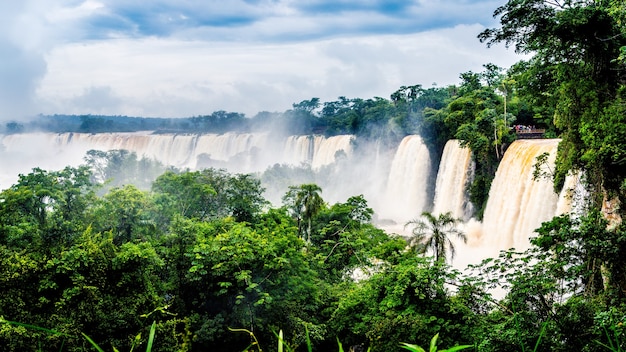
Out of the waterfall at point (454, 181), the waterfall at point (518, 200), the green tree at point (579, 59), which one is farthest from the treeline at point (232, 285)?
the waterfall at point (454, 181)

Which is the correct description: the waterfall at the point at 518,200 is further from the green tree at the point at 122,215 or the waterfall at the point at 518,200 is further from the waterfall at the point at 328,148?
the waterfall at the point at 328,148

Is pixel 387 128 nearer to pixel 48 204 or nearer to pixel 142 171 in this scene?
pixel 142 171

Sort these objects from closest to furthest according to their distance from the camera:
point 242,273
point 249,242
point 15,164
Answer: point 242,273
point 249,242
point 15,164

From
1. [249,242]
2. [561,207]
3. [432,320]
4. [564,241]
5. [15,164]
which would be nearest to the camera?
[564,241]

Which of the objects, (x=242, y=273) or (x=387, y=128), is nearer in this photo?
(x=242, y=273)

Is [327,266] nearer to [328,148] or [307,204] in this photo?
[307,204]

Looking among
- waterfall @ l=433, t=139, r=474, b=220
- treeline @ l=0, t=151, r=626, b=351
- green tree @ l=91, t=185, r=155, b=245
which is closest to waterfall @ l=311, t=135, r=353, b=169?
waterfall @ l=433, t=139, r=474, b=220

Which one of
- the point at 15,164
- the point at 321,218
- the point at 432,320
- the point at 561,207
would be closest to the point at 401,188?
the point at 321,218
